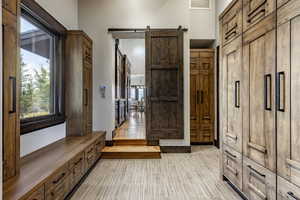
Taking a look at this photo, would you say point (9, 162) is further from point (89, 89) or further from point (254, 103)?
point (89, 89)

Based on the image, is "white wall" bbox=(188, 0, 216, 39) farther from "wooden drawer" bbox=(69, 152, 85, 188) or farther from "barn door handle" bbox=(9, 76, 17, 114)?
"barn door handle" bbox=(9, 76, 17, 114)

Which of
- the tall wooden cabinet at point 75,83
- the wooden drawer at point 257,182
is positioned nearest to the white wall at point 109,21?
the tall wooden cabinet at point 75,83

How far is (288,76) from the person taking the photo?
1.96 m

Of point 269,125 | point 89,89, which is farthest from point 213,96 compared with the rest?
point 269,125

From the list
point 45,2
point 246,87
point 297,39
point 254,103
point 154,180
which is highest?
point 45,2

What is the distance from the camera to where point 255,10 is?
254 centimetres

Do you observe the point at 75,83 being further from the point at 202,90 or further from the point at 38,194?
the point at 202,90

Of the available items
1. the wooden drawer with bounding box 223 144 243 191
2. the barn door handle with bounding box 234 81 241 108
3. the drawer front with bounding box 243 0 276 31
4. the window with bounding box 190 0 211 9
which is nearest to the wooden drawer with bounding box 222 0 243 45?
the drawer front with bounding box 243 0 276 31

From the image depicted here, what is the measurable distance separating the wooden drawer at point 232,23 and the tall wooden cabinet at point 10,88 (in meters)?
2.53

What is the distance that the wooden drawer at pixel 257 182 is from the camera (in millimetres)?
2244

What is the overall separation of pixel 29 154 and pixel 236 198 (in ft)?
9.17

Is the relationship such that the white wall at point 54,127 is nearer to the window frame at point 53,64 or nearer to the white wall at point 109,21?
the window frame at point 53,64

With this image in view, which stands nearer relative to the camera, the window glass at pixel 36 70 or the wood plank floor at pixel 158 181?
the wood plank floor at pixel 158 181

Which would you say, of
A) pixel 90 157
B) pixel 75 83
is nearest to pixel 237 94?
pixel 90 157
